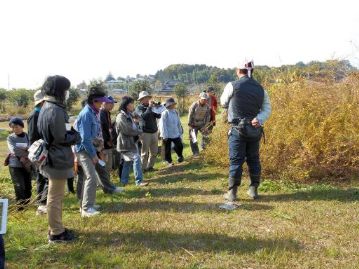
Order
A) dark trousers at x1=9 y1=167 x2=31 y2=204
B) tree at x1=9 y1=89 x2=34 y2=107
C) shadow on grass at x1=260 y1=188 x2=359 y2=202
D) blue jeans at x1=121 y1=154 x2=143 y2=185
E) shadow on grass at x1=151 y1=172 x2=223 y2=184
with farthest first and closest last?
1. tree at x1=9 y1=89 x2=34 y2=107
2. shadow on grass at x1=151 y1=172 x2=223 y2=184
3. blue jeans at x1=121 y1=154 x2=143 y2=185
4. dark trousers at x1=9 y1=167 x2=31 y2=204
5. shadow on grass at x1=260 y1=188 x2=359 y2=202

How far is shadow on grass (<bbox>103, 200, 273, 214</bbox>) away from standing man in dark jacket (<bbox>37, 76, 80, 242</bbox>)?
136 cm

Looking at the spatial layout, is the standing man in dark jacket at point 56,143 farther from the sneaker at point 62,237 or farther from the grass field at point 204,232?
the grass field at point 204,232

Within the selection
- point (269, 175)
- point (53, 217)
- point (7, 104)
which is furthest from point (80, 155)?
point (7, 104)

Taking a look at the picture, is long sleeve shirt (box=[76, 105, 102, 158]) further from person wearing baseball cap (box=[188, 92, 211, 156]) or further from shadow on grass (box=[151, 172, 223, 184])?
person wearing baseball cap (box=[188, 92, 211, 156])

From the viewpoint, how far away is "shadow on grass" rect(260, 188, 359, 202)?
5.98m

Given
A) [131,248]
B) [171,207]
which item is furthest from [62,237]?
[171,207]

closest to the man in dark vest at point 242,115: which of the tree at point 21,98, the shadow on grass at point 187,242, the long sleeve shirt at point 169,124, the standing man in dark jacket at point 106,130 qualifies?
the shadow on grass at point 187,242

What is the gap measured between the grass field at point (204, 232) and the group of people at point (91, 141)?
0.32 meters

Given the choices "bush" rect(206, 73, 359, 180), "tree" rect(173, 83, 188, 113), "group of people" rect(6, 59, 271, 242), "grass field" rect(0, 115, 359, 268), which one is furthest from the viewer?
"tree" rect(173, 83, 188, 113)

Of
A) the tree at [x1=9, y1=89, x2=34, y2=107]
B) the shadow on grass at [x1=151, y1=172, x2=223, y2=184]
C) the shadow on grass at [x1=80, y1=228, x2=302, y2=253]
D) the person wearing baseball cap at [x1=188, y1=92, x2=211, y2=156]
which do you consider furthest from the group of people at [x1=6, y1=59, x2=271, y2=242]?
the tree at [x1=9, y1=89, x2=34, y2=107]

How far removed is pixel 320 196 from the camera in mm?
6129

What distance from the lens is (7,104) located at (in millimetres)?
40000

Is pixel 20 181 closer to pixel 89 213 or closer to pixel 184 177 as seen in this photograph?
pixel 89 213

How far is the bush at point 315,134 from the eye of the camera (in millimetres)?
6984
